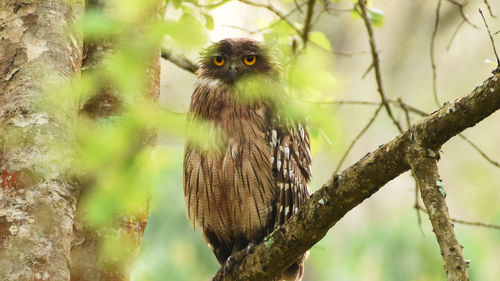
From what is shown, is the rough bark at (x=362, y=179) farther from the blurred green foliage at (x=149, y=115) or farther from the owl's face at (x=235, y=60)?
the owl's face at (x=235, y=60)

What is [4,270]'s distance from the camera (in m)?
2.13

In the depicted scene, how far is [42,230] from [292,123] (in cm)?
202

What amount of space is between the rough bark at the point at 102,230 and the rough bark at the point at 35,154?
0.25 m

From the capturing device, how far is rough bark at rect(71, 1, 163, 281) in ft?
9.29

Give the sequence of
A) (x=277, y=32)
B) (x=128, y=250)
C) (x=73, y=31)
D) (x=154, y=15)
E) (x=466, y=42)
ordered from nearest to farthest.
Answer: (x=73, y=31) < (x=128, y=250) < (x=154, y=15) < (x=277, y=32) < (x=466, y=42)

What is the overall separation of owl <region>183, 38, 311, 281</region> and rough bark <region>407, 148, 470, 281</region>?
1.45m

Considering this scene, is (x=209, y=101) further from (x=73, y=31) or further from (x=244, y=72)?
(x=73, y=31)

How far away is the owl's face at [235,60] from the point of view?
161 inches

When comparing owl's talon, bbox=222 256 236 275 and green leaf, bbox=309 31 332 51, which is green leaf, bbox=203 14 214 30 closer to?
green leaf, bbox=309 31 332 51

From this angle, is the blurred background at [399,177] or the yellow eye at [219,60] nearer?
the yellow eye at [219,60]

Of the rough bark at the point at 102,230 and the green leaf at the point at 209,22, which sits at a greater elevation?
the green leaf at the point at 209,22

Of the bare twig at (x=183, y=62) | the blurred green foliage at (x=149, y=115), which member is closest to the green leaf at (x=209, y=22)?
the blurred green foliage at (x=149, y=115)

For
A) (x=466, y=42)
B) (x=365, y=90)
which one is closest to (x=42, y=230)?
(x=466, y=42)

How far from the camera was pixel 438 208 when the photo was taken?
195 centimetres
